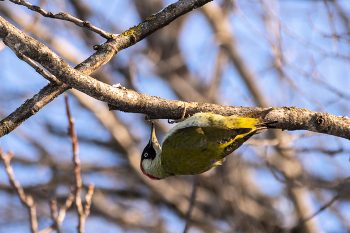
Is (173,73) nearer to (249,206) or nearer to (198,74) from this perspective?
(198,74)

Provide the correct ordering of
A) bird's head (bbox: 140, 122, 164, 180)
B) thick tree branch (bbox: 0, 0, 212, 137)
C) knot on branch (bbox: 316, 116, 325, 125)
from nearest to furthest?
1. thick tree branch (bbox: 0, 0, 212, 137)
2. knot on branch (bbox: 316, 116, 325, 125)
3. bird's head (bbox: 140, 122, 164, 180)

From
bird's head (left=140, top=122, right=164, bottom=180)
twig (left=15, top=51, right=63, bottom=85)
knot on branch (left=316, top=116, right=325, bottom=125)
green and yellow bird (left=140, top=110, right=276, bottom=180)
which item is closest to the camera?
twig (left=15, top=51, right=63, bottom=85)

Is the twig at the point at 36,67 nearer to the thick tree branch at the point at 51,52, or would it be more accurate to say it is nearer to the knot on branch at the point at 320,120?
the thick tree branch at the point at 51,52

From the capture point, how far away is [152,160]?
4984mm

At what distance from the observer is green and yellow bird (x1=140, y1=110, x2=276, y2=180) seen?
3.79 meters

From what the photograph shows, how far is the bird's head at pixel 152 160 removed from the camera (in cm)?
476

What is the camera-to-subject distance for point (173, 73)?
40.4 ft

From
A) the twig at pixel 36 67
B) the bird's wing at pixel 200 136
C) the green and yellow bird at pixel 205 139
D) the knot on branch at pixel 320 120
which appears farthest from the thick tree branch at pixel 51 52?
the knot on branch at pixel 320 120

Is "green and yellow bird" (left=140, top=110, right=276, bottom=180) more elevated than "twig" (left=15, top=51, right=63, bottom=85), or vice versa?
"green and yellow bird" (left=140, top=110, right=276, bottom=180)

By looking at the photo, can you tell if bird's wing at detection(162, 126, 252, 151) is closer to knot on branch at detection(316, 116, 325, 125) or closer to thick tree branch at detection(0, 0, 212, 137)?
knot on branch at detection(316, 116, 325, 125)

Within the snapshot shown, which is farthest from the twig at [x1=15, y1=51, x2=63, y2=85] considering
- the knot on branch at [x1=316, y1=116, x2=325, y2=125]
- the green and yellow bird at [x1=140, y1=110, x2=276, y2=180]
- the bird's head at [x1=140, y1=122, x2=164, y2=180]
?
the knot on branch at [x1=316, y1=116, x2=325, y2=125]

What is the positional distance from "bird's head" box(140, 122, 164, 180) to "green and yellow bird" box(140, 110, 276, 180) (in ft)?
0.93

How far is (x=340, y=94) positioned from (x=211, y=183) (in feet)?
22.5

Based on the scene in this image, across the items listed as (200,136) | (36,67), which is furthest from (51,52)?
(200,136)
